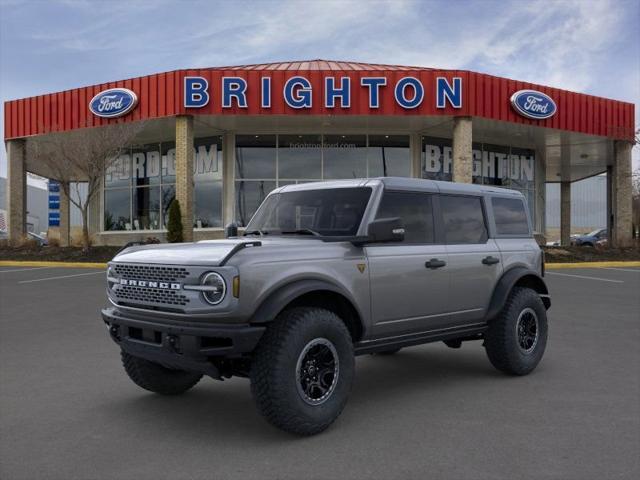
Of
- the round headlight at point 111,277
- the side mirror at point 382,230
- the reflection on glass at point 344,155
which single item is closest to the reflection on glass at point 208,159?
the reflection on glass at point 344,155

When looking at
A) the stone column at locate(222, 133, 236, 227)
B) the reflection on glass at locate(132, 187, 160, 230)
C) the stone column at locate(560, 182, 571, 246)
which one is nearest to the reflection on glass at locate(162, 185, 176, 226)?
the reflection on glass at locate(132, 187, 160, 230)

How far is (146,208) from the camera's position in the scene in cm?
2600

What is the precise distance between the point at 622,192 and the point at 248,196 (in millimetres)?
16415

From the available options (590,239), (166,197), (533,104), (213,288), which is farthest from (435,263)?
(590,239)

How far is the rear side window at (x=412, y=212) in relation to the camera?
4.96m

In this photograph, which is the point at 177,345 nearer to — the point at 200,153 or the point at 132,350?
the point at 132,350

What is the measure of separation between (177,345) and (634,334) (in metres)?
6.62

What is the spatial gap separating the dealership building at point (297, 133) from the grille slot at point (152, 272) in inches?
649

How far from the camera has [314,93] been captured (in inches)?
800

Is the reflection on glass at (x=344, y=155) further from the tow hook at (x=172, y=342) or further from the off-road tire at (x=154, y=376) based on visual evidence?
the tow hook at (x=172, y=342)

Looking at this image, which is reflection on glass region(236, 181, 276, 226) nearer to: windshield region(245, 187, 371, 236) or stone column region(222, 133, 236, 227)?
stone column region(222, 133, 236, 227)

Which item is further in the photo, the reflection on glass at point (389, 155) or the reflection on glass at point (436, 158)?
the reflection on glass at point (436, 158)

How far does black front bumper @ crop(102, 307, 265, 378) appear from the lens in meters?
3.74

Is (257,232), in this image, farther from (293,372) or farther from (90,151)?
(90,151)
